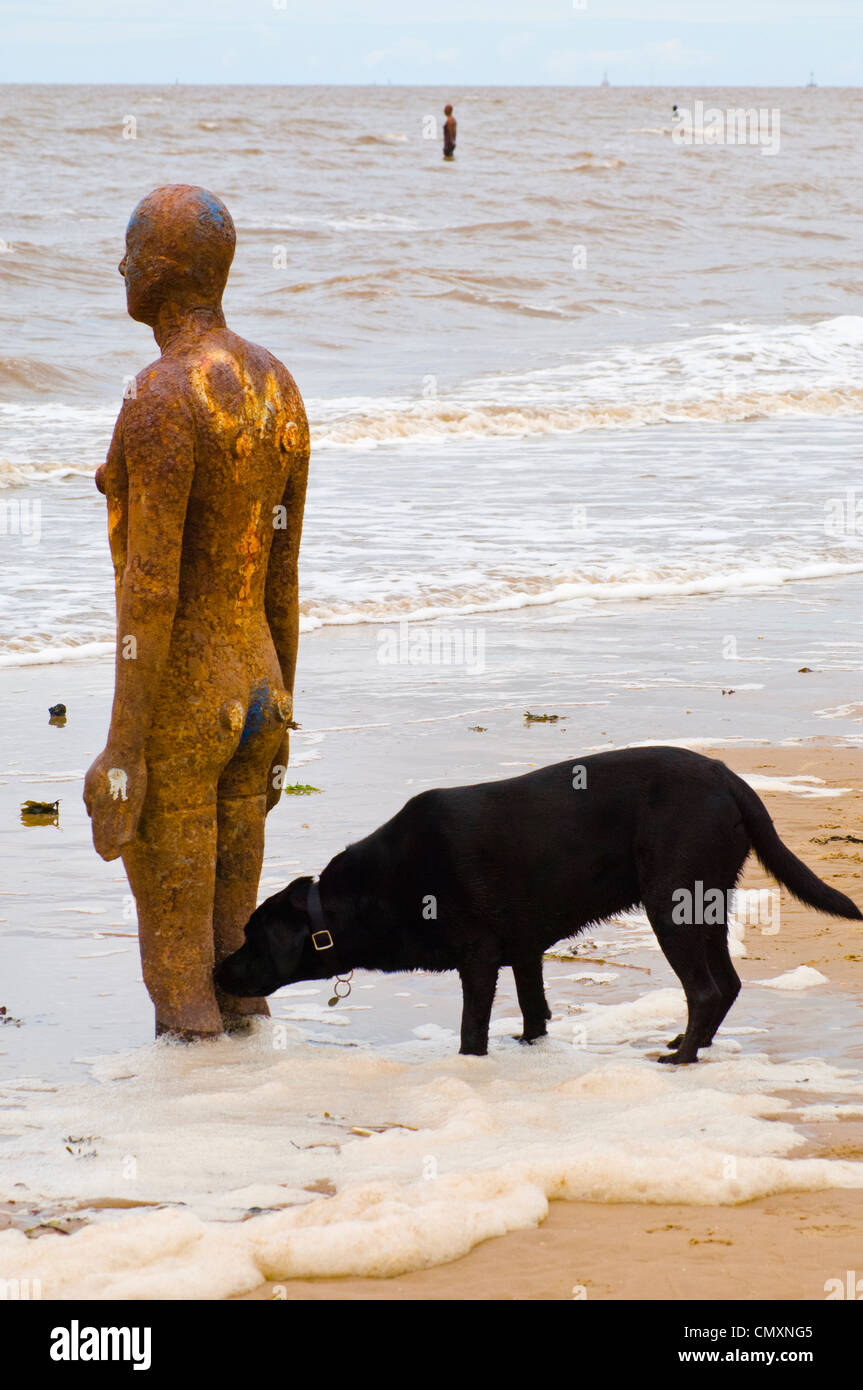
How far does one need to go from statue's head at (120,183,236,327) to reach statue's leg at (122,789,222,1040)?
4.31 feet

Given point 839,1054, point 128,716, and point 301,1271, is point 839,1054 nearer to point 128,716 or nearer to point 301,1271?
point 301,1271

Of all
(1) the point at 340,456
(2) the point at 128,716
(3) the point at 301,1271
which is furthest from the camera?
(1) the point at 340,456

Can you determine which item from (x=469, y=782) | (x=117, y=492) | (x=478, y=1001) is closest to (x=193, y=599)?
(x=117, y=492)

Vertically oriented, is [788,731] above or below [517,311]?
below

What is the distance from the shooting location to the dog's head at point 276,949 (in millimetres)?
4488

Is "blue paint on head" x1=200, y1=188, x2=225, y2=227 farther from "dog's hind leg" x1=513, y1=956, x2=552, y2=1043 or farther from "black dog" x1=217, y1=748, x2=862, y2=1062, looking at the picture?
"dog's hind leg" x1=513, y1=956, x2=552, y2=1043

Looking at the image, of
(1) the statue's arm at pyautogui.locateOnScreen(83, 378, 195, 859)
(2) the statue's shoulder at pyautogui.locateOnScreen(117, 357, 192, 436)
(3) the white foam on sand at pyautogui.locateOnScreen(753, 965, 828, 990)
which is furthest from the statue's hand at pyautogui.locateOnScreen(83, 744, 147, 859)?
(3) the white foam on sand at pyautogui.locateOnScreen(753, 965, 828, 990)

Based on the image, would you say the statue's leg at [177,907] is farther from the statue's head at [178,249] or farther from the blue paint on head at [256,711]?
the statue's head at [178,249]

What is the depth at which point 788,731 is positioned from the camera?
7922 millimetres

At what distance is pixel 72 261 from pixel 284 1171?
29341 mm

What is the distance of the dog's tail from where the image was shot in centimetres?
451

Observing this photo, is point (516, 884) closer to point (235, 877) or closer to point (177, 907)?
point (235, 877)
